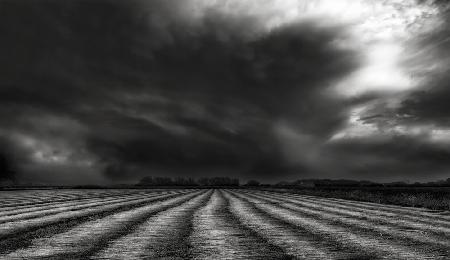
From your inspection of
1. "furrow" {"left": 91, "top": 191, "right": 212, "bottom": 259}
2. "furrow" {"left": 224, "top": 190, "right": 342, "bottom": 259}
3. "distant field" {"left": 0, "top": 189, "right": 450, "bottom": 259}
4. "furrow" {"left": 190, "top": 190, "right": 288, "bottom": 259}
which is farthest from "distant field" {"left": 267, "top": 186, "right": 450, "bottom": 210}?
"furrow" {"left": 91, "top": 191, "right": 212, "bottom": 259}

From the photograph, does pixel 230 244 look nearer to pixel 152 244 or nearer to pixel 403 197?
pixel 152 244

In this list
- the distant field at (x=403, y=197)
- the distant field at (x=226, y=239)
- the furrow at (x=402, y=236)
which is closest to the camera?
the distant field at (x=226, y=239)

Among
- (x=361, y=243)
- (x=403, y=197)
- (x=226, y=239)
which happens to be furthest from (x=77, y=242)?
(x=403, y=197)

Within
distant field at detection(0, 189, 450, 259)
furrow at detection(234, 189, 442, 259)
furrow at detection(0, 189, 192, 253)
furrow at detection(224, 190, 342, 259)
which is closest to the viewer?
furrow at detection(224, 190, 342, 259)

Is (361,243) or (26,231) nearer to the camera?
(361,243)

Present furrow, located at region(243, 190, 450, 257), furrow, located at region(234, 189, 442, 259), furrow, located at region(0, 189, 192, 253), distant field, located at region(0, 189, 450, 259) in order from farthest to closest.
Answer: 1. furrow, located at region(0, 189, 192, 253)
2. furrow, located at region(243, 190, 450, 257)
3. distant field, located at region(0, 189, 450, 259)
4. furrow, located at region(234, 189, 442, 259)

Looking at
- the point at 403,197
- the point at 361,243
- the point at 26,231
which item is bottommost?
the point at 361,243

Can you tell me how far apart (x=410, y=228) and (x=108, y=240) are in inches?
426

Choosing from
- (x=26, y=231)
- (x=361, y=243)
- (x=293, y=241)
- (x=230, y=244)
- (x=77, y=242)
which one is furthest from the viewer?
(x=26, y=231)

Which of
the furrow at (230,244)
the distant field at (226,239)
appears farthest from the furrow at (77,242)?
the furrow at (230,244)

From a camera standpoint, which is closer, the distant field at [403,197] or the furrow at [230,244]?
the furrow at [230,244]

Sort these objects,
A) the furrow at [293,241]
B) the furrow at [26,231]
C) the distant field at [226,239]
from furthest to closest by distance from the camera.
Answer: the furrow at [26,231] → the distant field at [226,239] → the furrow at [293,241]

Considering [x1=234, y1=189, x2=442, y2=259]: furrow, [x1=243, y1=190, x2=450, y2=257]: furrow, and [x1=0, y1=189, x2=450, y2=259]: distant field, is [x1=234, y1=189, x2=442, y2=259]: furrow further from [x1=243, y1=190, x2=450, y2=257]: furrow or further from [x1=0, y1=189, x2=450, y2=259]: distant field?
[x1=243, y1=190, x2=450, y2=257]: furrow

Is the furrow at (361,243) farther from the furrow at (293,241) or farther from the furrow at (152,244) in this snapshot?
the furrow at (152,244)
